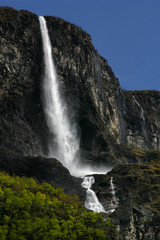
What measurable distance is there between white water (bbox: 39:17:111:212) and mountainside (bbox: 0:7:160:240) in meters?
1.29

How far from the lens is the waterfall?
183 ft

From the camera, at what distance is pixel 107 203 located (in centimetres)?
5738

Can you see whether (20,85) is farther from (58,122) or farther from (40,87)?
(58,122)

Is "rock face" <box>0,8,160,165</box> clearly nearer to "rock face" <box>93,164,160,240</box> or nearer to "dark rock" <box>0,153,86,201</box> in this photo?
"dark rock" <box>0,153,86,201</box>

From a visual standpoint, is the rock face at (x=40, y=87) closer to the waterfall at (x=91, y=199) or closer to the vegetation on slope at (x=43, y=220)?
the waterfall at (x=91, y=199)

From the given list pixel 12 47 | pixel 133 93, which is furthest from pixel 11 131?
pixel 133 93

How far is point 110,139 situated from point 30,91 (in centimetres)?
2243

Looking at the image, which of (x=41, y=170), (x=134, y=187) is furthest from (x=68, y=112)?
(x=134, y=187)

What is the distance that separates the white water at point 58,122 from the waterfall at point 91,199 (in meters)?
13.6

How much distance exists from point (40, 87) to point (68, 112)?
27.6 ft

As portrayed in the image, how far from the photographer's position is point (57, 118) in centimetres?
8019

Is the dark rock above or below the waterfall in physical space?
above

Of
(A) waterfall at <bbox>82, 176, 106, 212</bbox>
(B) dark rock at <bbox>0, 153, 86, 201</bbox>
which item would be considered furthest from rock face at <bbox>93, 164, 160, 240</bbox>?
(B) dark rock at <bbox>0, 153, 86, 201</bbox>

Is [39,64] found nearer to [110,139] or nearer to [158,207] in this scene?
[110,139]
